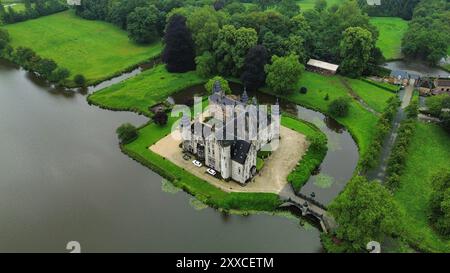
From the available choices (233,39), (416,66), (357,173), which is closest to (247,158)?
(357,173)

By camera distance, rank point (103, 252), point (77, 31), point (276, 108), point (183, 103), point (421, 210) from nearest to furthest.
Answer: point (103, 252)
point (421, 210)
point (276, 108)
point (183, 103)
point (77, 31)

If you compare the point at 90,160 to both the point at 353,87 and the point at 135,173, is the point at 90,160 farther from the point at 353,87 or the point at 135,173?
the point at 353,87

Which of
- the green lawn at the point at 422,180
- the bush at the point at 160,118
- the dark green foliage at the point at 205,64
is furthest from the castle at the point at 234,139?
the dark green foliage at the point at 205,64

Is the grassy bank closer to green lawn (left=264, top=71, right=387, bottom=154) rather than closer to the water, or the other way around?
green lawn (left=264, top=71, right=387, bottom=154)

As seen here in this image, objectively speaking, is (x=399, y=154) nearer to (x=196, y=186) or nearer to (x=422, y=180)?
(x=422, y=180)

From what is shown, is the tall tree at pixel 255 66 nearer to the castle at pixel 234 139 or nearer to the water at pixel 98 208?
the castle at pixel 234 139
